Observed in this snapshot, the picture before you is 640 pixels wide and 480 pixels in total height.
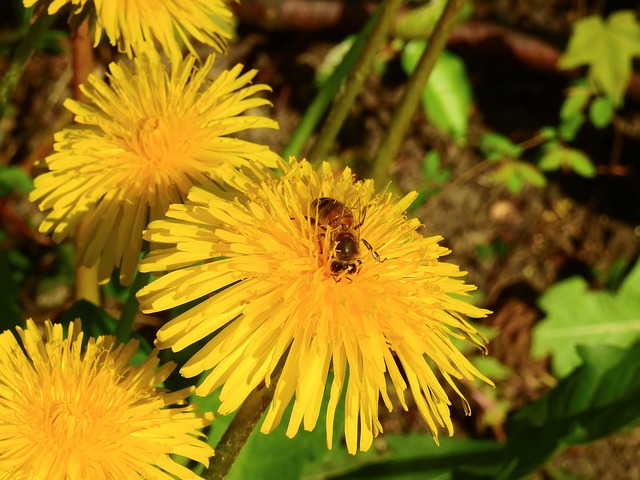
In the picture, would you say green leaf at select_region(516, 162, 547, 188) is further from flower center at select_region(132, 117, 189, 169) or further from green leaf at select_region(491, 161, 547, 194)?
flower center at select_region(132, 117, 189, 169)

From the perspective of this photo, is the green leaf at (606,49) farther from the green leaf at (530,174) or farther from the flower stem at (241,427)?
the flower stem at (241,427)

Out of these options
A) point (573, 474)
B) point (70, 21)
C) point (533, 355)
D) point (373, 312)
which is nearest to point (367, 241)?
point (373, 312)

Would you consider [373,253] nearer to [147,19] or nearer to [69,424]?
[69,424]

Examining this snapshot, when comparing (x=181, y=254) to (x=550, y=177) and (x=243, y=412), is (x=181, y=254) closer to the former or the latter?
(x=243, y=412)

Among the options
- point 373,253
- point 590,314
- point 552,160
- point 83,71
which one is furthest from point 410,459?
point 83,71

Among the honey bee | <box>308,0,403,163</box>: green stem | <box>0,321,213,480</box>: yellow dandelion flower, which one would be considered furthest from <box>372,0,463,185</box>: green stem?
<box>0,321,213,480</box>: yellow dandelion flower

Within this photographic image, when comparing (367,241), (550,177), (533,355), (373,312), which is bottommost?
(373,312)

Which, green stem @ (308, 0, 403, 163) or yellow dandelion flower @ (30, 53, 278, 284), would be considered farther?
green stem @ (308, 0, 403, 163)
